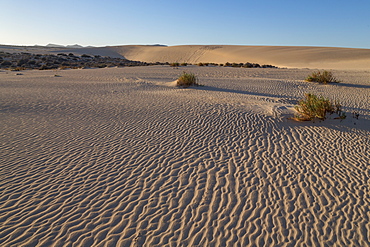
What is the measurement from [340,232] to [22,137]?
292 inches

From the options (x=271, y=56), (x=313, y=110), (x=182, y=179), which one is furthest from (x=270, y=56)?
(x=182, y=179)

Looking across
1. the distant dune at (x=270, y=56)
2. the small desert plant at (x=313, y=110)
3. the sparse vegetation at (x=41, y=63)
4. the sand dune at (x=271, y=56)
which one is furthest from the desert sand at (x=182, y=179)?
the sand dune at (x=271, y=56)

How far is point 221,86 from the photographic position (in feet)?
54.9

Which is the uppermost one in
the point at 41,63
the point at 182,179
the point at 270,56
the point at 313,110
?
the point at 270,56

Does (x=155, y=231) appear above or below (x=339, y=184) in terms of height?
below

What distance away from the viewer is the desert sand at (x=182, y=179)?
3615mm

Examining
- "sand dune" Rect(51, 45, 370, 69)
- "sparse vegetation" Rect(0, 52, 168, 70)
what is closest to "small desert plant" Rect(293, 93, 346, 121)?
"sparse vegetation" Rect(0, 52, 168, 70)

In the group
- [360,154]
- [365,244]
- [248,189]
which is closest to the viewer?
[365,244]

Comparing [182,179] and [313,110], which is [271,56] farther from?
[182,179]

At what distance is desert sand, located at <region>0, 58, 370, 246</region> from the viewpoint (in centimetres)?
362

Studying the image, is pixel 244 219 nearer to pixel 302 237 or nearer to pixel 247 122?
pixel 302 237

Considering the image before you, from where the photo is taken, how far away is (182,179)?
4.97m

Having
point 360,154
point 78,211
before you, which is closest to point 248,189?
point 78,211

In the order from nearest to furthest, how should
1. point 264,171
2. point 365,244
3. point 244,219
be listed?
1. point 365,244
2. point 244,219
3. point 264,171
